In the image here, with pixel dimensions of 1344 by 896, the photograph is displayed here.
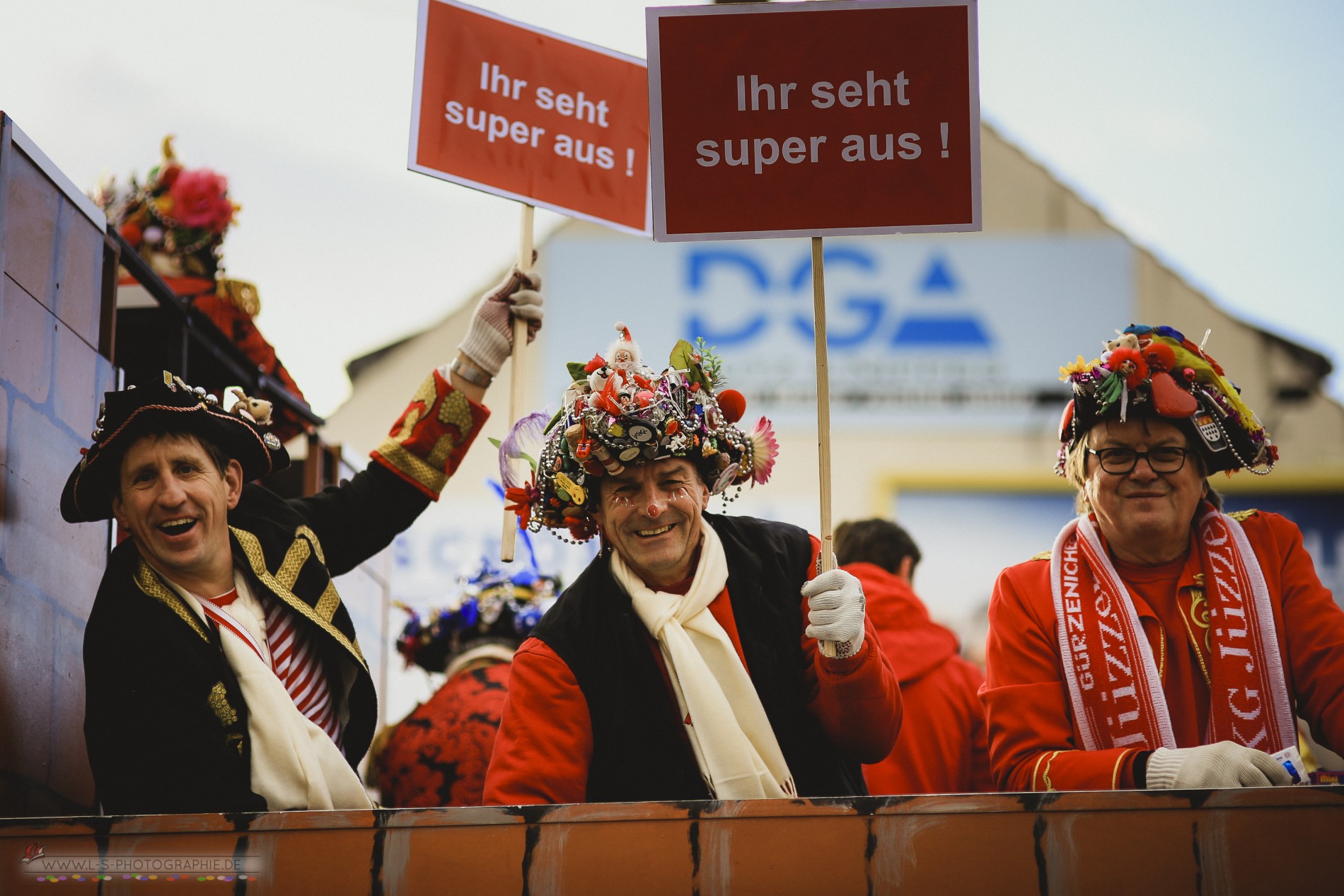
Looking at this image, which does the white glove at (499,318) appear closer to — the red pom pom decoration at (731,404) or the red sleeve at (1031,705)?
the red pom pom decoration at (731,404)

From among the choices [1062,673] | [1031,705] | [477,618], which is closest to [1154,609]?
[1062,673]

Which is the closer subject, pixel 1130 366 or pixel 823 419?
pixel 823 419

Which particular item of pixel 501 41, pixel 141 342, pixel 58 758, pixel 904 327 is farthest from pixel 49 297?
pixel 904 327

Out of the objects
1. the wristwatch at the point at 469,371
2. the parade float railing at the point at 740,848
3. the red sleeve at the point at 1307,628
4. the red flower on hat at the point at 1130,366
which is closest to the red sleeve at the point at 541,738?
the parade float railing at the point at 740,848

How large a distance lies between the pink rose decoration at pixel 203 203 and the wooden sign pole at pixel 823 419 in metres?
2.61

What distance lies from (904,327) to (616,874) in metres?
12.2

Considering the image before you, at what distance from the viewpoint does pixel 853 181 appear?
3.56 metres

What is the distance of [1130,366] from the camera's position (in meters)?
3.45

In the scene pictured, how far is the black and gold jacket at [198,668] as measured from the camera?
3.21 meters

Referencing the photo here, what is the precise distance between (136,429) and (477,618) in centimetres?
145

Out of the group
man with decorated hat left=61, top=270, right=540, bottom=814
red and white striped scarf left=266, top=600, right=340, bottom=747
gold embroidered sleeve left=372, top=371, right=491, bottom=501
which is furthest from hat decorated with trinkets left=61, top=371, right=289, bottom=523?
gold embroidered sleeve left=372, top=371, right=491, bottom=501

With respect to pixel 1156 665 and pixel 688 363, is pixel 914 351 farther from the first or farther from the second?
pixel 1156 665

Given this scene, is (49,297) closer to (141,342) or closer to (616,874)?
(141,342)

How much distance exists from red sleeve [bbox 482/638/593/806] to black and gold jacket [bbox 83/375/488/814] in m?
0.56
